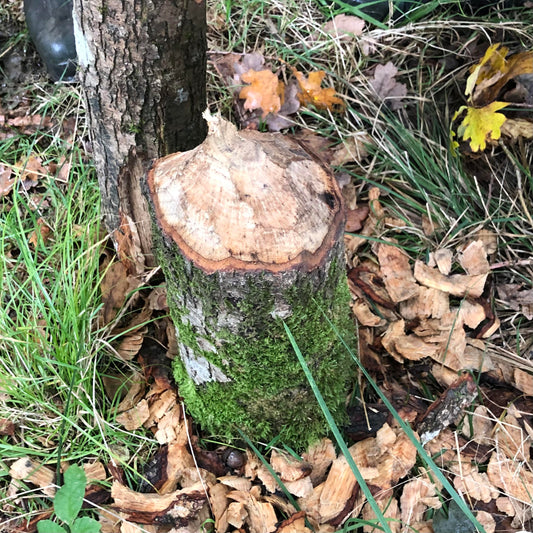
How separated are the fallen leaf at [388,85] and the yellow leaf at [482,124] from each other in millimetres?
424

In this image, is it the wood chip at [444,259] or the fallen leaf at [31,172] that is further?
the fallen leaf at [31,172]

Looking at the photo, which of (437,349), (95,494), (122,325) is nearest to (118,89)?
(122,325)

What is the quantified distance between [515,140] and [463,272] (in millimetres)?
736

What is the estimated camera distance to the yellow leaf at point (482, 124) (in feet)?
7.15

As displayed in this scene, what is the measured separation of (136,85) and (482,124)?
1508 mm

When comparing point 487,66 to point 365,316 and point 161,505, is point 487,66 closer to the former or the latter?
point 365,316

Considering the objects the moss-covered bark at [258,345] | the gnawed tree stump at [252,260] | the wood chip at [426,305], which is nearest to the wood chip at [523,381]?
the wood chip at [426,305]

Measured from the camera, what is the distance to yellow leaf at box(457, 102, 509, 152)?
2.18m

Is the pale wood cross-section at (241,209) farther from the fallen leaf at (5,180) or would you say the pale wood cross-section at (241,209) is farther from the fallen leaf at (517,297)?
the fallen leaf at (5,180)

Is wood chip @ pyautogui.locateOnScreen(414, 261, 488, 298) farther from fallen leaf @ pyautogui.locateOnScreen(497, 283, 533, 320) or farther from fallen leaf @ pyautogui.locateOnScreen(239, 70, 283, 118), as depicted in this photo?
fallen leaf @ pyautogui.locateOnScreen(239, 70, 283, 118)

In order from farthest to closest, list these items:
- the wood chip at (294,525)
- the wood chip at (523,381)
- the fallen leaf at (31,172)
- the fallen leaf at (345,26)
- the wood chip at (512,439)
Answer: the fallen leaf at (345,26), the fallen leaf at (31,172), the wood chip at (523,381), the wood chip at (512,439), the wood chip at (294,525)

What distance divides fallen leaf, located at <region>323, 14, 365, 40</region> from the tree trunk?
3.76 ft

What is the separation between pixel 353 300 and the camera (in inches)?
84.9

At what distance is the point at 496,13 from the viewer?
273 cm
